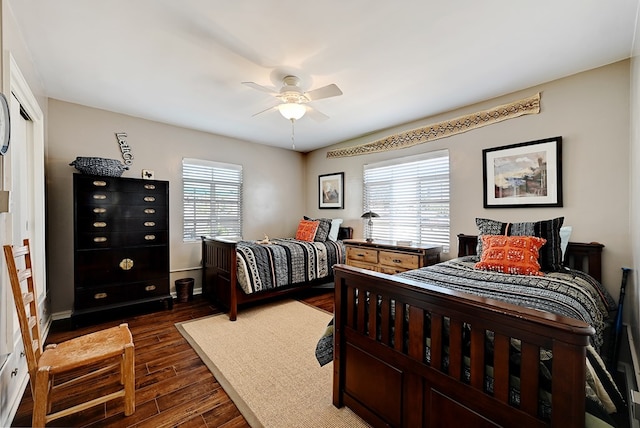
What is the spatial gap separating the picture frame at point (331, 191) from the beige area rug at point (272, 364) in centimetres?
209

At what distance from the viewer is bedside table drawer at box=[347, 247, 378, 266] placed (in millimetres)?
3728

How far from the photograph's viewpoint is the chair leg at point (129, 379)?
1.71 meters

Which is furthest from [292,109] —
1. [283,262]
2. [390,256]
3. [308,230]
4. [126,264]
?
[126,264]

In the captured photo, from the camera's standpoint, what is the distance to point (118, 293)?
10.7 feet

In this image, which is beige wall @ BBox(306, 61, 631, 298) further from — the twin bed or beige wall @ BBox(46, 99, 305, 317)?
beige wall @ BBox(46, 99, 305, 317)

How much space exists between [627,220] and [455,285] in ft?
5.82

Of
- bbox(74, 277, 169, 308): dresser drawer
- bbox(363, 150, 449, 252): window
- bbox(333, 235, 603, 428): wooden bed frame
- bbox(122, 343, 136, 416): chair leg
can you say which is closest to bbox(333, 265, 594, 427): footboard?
bbox(333, 235, 603, 428): wooden bed frame

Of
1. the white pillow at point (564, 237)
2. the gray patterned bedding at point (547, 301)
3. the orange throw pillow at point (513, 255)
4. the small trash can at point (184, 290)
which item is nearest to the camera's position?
the gray patterned bedding at point (547, 301)

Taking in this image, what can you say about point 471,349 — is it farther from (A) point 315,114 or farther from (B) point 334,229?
(B) point 334,229

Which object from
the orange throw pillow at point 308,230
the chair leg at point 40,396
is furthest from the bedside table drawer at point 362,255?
the chair leg at point 40,396

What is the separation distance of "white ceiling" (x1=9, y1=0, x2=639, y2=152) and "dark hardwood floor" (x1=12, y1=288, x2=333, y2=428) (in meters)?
2.58

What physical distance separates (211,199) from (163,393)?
3072 mm

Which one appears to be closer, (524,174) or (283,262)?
(524,174)

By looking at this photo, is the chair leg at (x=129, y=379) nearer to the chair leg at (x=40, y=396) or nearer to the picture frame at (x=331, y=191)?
the chair leg at (x=40, y=396)
